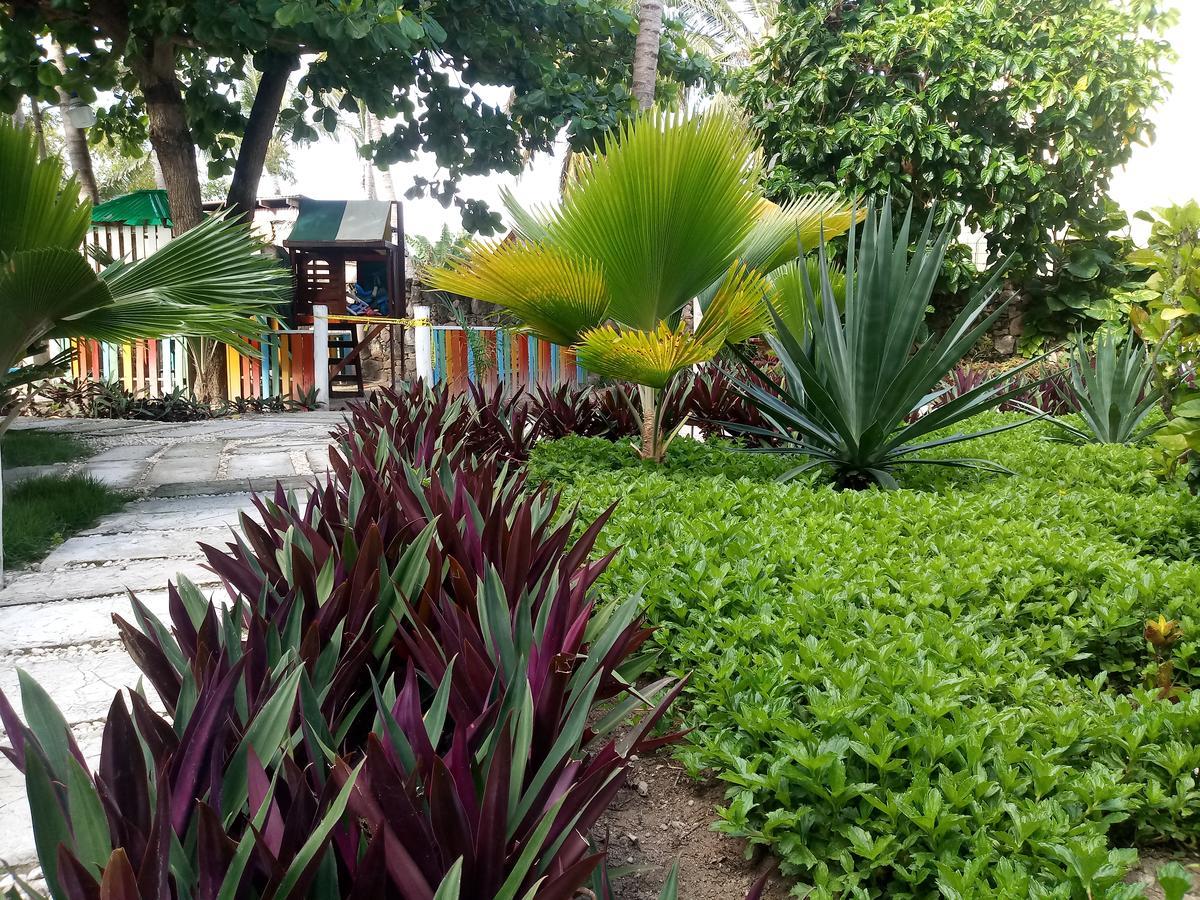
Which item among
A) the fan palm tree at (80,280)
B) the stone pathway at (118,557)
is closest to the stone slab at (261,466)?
the stone pathway at (118,557)

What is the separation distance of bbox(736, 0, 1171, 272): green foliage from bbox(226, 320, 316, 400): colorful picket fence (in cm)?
600

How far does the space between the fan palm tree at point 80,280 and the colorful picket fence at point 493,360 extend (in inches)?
191

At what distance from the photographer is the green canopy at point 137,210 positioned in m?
12.3

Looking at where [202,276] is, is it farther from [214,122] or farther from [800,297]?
[214,122]

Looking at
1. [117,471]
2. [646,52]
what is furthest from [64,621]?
[646,52]

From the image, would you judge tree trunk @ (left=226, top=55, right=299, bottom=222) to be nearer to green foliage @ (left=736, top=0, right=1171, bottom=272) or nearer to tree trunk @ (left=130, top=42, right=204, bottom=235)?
tree trunk @ (left=130, top=42, right=204, bottom=235)

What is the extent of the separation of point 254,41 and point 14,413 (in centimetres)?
456

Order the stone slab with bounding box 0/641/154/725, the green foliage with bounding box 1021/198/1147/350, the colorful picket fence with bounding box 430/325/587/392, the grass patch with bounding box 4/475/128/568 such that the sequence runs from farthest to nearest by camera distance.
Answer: the green foliage with bounding box 1021/198/1147/350 → the colorful picket fence with bounding box 430/325/587/392 → the grass patch with bounding box 4/475/128/568 → the stone slab with bounding box 0/641/154/725

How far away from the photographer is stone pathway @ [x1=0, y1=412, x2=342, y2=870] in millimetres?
2092

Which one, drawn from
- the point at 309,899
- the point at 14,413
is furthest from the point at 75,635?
the point at 309,899

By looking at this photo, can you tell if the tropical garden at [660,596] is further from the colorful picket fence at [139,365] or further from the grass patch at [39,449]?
the colorful picket fence at [139,365]

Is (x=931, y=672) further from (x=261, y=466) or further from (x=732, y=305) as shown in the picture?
(x=261, y=466)

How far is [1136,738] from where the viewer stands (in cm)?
141

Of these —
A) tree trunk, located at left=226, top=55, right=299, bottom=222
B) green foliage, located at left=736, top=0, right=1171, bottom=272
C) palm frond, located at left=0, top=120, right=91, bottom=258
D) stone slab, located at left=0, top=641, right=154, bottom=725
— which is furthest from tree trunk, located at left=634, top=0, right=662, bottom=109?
stone slab, located at left=0, top=641, right=154, bottom=725
